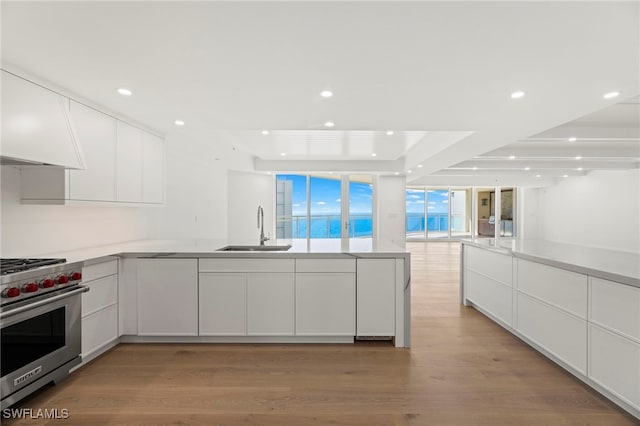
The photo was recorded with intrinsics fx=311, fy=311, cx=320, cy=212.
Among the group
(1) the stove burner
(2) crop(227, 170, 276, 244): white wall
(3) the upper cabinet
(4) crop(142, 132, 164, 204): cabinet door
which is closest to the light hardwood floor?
(1) the stove burner

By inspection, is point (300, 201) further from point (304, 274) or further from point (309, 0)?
point (309, 0)

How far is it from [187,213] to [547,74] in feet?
16.0

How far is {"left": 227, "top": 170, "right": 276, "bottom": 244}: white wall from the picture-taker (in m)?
6.98

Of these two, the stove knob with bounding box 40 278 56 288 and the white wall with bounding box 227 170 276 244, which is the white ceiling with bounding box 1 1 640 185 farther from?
the white wall with bounding box 227 170 276 244

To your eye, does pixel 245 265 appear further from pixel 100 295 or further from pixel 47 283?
pixel 47 283

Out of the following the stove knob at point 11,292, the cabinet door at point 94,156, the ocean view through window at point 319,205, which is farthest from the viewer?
the ocean view through window at point 319,205

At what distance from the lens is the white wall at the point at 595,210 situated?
287 inches

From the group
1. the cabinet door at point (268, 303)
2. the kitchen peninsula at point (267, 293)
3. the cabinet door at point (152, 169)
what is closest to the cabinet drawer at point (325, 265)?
the kitchen peninsula at point (267, 293)

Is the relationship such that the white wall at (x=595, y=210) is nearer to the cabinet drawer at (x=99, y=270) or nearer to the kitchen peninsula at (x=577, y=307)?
the kitchen peninsula at (x=577, y=307)

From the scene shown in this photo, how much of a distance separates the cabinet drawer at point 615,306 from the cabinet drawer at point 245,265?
220cm

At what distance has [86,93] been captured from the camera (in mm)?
2438

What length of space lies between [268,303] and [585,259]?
2574 mm

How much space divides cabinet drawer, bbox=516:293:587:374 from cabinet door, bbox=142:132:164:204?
12.8 ft

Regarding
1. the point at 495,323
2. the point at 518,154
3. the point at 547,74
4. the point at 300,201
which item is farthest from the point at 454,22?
the point at 300,201
